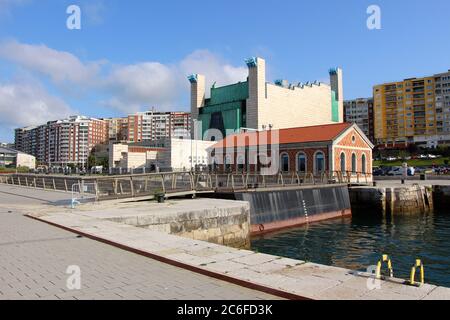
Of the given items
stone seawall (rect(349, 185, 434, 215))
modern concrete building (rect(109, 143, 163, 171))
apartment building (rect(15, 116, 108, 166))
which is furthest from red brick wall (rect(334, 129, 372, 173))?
apartment building (rect(15, 116, 108, 166))

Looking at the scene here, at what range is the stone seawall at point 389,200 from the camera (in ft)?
102

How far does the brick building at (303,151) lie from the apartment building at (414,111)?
85676mm

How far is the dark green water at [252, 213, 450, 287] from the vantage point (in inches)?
556

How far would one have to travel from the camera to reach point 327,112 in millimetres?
85312

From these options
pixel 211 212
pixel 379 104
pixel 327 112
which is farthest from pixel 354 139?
pixel 379 104

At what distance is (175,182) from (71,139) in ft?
495

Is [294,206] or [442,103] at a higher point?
[442,103]

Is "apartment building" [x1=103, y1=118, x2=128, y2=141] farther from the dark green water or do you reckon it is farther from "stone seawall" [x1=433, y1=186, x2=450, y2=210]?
the dark green water

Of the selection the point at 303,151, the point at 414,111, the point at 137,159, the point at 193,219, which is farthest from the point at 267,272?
the point at 414,111

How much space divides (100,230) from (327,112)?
80740mm

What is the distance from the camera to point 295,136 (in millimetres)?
39094

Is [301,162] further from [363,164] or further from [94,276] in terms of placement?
[94,276]

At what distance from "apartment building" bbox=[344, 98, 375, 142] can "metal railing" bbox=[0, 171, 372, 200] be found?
345ft
